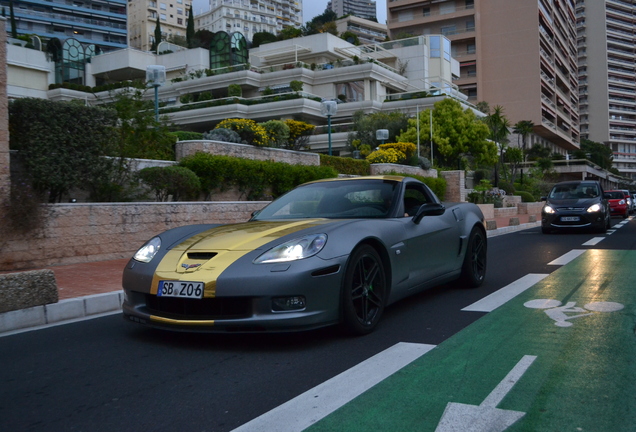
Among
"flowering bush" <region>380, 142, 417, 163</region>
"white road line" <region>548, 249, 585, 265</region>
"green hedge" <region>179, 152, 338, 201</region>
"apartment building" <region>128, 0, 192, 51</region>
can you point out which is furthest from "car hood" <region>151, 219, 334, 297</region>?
"apartment building" <region>128, 0, 192, 51</region>

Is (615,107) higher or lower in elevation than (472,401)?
higher

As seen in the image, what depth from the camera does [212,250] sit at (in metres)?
4.44

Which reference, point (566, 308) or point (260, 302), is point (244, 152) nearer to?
point (566, 308)

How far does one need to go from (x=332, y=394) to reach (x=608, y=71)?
467ft

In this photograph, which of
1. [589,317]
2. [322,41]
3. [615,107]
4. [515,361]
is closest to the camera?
[515,361]

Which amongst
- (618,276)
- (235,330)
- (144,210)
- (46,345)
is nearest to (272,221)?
(235,330)

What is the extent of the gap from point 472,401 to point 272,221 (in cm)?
274

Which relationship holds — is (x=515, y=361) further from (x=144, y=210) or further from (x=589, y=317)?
(x=144, y=210)

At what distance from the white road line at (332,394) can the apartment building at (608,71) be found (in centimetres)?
13846

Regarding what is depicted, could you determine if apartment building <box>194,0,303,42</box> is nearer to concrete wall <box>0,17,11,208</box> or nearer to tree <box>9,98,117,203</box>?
tree <box>9,98,117,203</box>

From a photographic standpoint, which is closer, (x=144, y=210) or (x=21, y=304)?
(x=21, y=304)

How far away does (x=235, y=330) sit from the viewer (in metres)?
4.07

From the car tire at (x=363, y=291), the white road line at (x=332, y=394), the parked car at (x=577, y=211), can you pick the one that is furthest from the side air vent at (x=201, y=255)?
the parked car at (x=577, y=211)

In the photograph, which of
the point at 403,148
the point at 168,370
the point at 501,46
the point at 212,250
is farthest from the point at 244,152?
the point at 501,46
